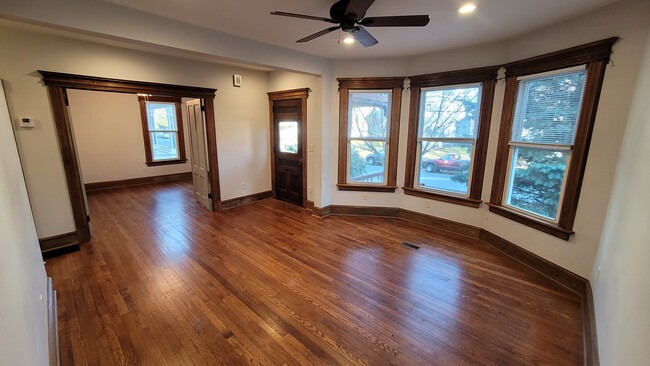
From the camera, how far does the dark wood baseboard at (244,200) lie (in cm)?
517

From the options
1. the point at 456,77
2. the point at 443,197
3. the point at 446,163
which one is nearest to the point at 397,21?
the point at 456,77

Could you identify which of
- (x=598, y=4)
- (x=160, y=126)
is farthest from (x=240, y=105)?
(x=598, y=4)

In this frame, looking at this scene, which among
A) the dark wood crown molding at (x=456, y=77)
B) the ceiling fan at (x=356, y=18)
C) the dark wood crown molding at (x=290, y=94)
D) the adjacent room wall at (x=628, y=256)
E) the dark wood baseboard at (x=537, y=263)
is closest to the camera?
the adjacent room wall at (x=628, y=256)

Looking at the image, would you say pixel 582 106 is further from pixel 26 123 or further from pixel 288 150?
pixel 26 123

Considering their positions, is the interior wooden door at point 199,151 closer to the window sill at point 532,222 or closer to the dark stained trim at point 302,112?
the dark stained trim at point 302,112

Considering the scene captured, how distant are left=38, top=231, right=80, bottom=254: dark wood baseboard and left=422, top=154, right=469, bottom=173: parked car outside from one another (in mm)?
5135

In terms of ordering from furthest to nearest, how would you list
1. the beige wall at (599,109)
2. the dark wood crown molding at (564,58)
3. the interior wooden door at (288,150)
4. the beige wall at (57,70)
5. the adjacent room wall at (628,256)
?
the interior wooden door at (288,150)
the beige wall at (57,70)
the dark wood crown molding at (564,58)
the beige wall at (599,109)
the adjacent room wall at (628,256)

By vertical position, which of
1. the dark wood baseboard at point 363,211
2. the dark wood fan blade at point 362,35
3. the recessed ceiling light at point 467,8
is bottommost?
the dark wood baseboard at point 363,211

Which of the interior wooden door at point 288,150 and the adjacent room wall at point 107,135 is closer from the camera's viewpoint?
the interior wooden door at point 288,150

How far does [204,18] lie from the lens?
8.77 feet

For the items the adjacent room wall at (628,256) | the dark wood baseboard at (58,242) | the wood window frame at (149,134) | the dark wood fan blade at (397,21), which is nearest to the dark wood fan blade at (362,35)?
the dark wood fan blade at (397,21)

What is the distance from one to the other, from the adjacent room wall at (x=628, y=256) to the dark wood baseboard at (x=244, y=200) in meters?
5.15

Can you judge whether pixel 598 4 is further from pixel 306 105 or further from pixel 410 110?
pixel 306 105

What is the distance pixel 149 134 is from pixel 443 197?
7.44 metres
